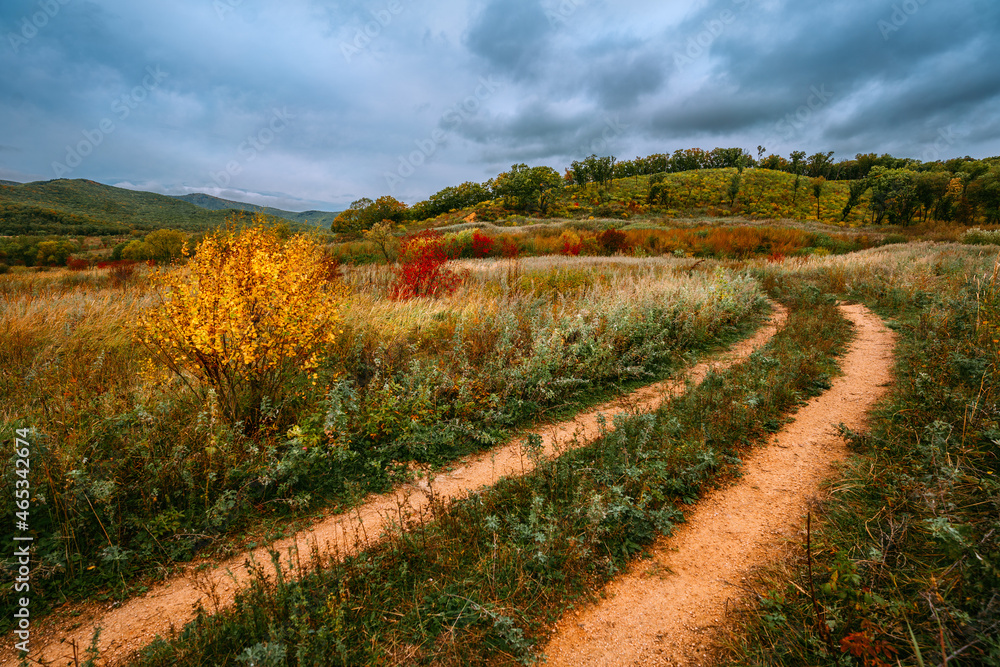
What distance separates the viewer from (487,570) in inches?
110

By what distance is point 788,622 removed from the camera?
2381 millimetres

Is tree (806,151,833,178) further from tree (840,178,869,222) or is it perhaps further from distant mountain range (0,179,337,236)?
distant mountain range (0,179,337,236)

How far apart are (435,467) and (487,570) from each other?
70.4 inches

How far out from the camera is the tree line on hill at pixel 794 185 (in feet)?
125

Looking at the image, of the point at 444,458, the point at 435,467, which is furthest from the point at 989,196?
the point at 435,467

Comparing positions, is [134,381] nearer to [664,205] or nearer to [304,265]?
[304,265]

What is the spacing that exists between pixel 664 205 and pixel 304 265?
66.5m

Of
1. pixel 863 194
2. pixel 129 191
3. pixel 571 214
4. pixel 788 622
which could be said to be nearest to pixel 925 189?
pixel 863 194

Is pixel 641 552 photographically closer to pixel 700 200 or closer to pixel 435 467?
pixel 435 467

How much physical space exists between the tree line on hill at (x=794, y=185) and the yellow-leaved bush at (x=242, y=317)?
37.4m

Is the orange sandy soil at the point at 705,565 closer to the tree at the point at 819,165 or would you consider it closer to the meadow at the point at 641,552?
the meadow at the point at 641,552

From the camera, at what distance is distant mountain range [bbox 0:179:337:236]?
6316 centimetres

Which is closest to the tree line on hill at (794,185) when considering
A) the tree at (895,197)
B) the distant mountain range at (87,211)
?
the tree at (895,197)

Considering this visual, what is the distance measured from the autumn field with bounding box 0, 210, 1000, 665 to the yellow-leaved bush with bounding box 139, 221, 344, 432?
0.04m
